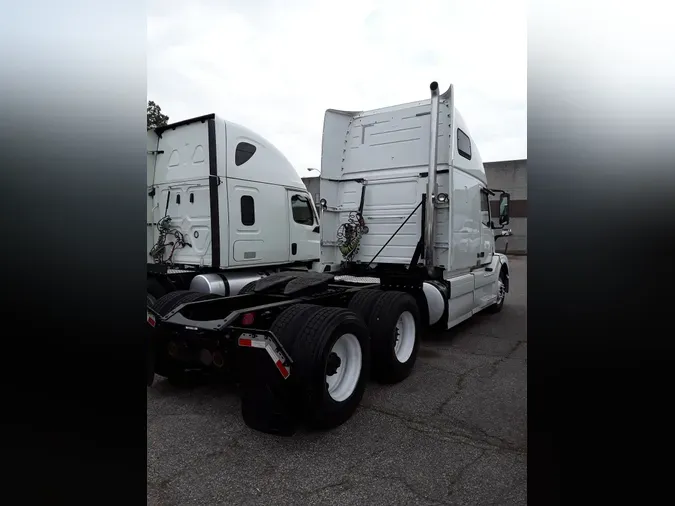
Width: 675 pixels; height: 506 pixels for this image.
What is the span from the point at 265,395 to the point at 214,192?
12.9ft

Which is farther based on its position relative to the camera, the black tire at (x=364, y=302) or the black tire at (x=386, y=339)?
the black tire at (x=364, y=302)

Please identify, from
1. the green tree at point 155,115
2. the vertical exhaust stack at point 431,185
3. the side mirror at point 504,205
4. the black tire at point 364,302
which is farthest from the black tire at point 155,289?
the green tree at point 155,115

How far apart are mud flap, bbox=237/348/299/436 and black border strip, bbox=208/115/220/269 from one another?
3397 millimetres

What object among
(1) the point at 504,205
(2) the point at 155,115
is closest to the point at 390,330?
(1) the point at 504,205

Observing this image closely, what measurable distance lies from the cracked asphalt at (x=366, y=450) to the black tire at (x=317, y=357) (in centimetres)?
18

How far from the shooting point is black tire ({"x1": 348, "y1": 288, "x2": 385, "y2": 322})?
15.3 ft

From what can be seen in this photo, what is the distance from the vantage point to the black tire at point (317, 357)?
3316mm

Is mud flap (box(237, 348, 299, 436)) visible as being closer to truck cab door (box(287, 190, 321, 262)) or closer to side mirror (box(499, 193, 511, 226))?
truck cab door (box(287, 190, 321, 262))

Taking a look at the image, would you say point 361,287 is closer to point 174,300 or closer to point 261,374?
point 174,300

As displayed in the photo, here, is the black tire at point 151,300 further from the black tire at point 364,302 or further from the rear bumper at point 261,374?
the black tire at point 364,302

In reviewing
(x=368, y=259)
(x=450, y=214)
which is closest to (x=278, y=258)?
(x=368, y=259)

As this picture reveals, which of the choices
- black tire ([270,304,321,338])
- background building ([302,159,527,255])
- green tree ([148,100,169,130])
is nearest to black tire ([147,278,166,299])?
black tire ([270,304,321,338])

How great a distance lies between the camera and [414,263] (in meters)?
6.28

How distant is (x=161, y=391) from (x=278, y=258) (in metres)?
3.36
